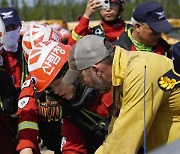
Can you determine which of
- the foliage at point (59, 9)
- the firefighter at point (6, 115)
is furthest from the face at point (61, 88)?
the foliage at point (59, 9)

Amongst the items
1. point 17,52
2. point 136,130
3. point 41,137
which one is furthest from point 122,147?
point 17,52

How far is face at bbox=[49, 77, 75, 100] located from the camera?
4.25 metres

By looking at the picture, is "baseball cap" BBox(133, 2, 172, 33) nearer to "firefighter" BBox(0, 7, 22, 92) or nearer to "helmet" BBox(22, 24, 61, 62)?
"helmet" BBox(22, 24, 61, 62)

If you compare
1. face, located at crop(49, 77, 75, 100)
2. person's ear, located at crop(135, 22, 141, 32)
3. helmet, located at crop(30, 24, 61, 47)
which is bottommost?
person's ear, located at crop(135, 22, 141, 32)

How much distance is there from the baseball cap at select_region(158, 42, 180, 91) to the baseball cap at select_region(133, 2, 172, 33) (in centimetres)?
219

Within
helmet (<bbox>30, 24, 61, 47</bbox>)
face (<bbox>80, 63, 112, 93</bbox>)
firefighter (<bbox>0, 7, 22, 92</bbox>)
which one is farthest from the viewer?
firefighter (<bbox>0, 7, 22, 92</bbox>)

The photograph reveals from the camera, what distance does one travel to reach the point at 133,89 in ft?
11.1

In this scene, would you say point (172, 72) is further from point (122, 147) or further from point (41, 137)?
point (41, 137)

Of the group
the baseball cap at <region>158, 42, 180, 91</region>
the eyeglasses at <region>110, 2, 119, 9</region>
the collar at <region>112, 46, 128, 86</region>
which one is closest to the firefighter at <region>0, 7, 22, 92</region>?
the eyeglasses at <region>110, 2, 119, 9</region>

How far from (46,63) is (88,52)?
30.8 inches

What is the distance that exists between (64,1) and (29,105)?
19.9 m

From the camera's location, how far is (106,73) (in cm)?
350

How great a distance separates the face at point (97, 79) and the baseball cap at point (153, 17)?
2.15m

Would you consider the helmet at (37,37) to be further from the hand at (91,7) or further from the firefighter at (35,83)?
the hand at (91,7)
